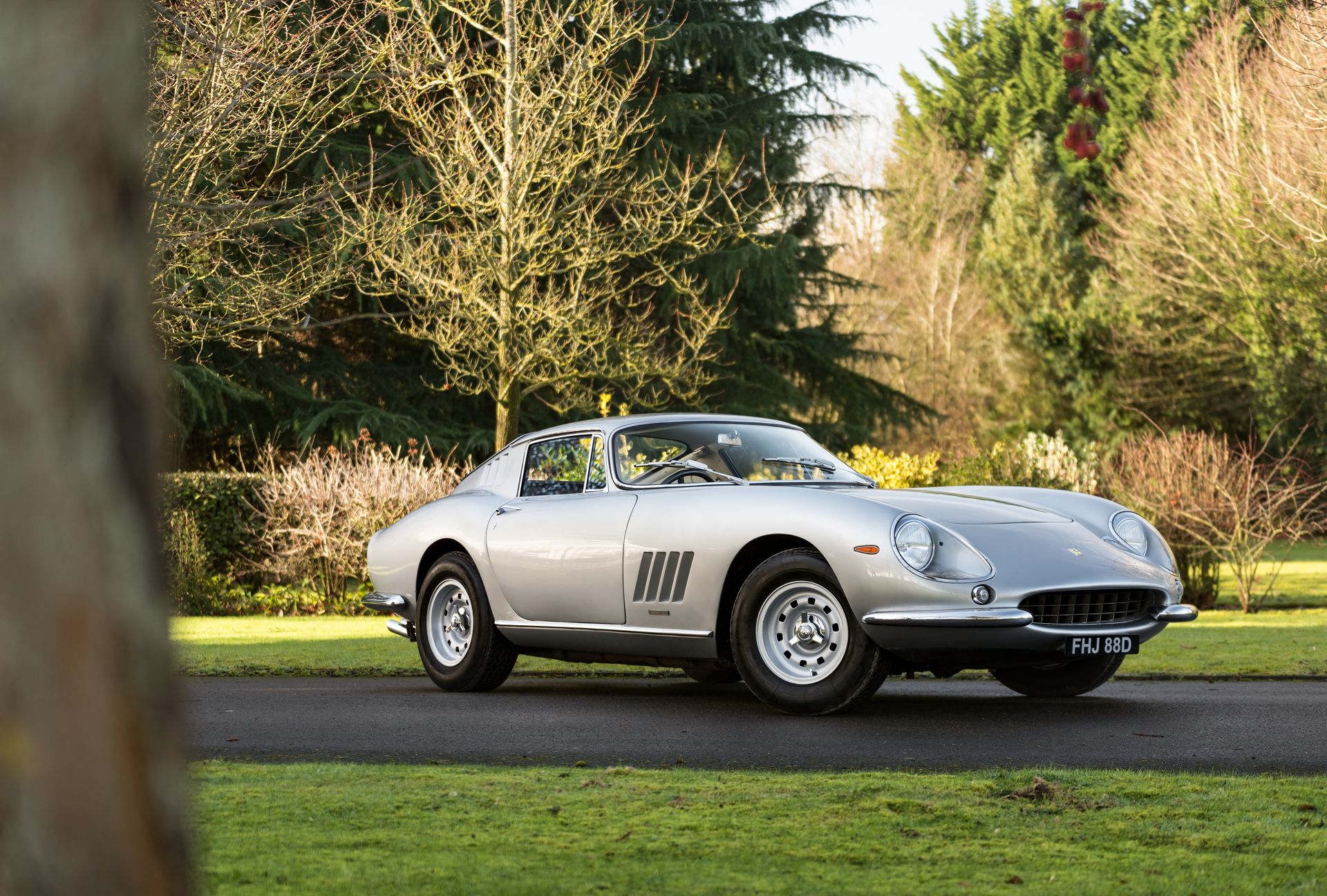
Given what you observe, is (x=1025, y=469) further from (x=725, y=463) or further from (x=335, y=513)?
(x=725, y=463)

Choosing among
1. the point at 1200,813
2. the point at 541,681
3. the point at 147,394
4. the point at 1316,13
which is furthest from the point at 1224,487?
the point at 147,394

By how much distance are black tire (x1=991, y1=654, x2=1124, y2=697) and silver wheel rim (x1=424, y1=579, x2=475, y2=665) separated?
3233mm

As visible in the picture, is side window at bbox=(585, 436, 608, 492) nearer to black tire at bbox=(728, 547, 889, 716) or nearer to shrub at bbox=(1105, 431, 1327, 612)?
black tire at bbox=(728, 547, 889, 716)

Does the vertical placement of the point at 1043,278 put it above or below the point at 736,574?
above

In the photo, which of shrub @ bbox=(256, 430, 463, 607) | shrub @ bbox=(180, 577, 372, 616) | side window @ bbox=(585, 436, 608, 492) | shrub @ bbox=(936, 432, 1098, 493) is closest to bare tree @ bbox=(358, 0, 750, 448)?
shrub @ bbox=(256, 430, 463, 607)

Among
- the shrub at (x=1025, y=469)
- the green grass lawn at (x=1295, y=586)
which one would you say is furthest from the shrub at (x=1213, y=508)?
the shrub at (x=1025, y=469)

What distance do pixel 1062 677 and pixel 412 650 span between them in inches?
220

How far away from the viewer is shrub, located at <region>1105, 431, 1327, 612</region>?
57.4 ft

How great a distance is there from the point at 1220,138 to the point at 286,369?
18.8 metres

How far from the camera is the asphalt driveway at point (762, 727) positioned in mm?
6570

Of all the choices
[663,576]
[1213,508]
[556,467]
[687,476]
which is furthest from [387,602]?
[1213,508]

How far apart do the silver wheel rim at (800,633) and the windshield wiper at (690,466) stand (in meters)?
1.01

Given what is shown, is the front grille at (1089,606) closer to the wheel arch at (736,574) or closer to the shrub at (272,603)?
the wheel arch at (736,574)

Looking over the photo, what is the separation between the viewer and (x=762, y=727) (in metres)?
7.61
